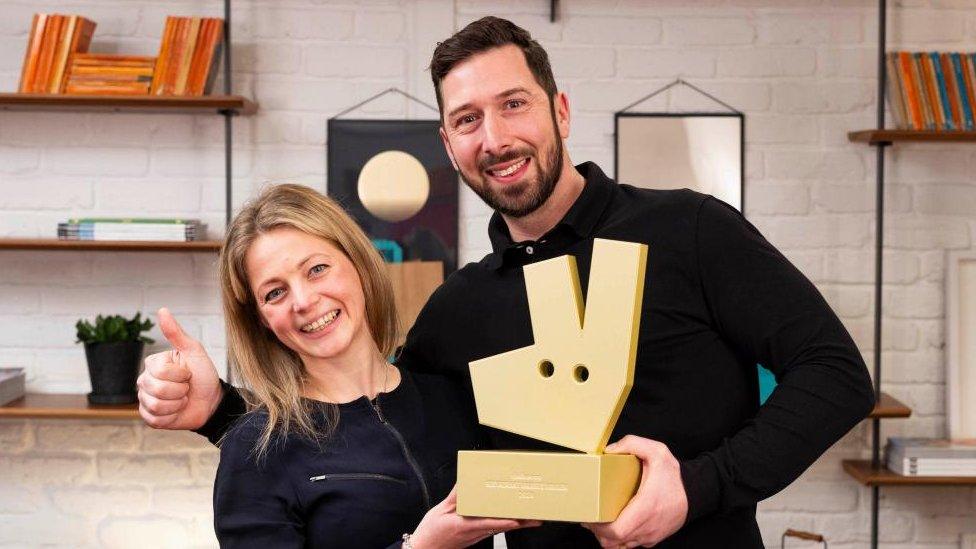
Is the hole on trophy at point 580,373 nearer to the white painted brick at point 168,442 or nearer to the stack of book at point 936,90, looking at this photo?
the stack of book at point 936,90

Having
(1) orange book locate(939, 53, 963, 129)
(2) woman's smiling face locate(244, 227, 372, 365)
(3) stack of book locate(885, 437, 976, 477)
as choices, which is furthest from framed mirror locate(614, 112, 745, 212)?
(2) woman's smiling face locate(244, 227, 372, 365)

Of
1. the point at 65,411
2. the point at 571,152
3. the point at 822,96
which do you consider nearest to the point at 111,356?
the point at 65,411

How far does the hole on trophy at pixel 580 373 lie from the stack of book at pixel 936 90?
6.68 feet

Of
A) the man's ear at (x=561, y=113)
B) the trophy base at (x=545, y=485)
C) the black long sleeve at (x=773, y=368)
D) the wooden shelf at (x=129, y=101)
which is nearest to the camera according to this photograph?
the trophy base at (x=545, y=485)

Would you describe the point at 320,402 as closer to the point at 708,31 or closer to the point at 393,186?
the point at 393,186

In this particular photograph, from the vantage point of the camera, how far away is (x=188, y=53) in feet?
10.1

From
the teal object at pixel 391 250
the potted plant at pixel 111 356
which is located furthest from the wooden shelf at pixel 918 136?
the potted plant at pixel 111 356

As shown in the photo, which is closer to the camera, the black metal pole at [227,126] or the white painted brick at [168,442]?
the black metal pole at [227,126]

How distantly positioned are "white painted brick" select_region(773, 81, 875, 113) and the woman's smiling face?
198cm

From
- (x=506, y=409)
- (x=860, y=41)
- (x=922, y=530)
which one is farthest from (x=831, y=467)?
(x=506, y=409)

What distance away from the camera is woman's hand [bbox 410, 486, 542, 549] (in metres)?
1.36

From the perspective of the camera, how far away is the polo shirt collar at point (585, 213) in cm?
171

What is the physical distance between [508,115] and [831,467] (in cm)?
202

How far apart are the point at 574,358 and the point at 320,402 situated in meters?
0.44
